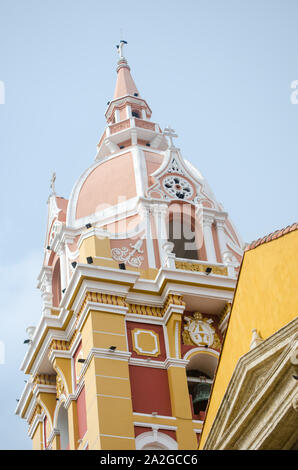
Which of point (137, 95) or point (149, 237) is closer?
point (149, 237)

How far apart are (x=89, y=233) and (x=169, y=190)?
3.13 meters

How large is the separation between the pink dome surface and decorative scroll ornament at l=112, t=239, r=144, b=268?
1.99 meters

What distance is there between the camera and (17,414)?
22375 millimetres

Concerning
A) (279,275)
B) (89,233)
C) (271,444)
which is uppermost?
(89,233)

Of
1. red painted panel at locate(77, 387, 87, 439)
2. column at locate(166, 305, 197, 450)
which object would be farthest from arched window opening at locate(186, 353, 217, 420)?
red painted panel at locate(77, 387, 87, 439)

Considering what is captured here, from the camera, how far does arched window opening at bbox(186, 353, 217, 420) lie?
1892 centimetres

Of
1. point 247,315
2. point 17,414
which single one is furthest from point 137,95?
point 247,315

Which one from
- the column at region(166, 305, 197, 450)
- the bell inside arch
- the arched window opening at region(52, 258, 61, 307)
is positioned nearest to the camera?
the column at region(166, 305, 197, 450)

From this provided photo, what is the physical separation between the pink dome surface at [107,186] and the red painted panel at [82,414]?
18.0ft

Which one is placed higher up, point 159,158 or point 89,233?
point 159,158

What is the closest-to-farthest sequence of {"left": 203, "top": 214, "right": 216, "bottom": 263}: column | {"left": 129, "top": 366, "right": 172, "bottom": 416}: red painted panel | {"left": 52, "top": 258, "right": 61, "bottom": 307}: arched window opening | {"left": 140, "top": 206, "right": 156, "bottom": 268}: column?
1. {"left": 129, "top": 366, "right": 172, "bottom": 416}: red painted panel
2. {"left": 140, "top": 206, "right": 156, "bottom": 268}: column
3. {"left": 203, "top": 214, "right": 216, "bottom": 263}: column
4. {"left": 52, "top": 258, "right": 61, "bottom": 307}: arched window opening

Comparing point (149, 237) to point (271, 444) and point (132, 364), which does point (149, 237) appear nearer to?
point (132, 364)

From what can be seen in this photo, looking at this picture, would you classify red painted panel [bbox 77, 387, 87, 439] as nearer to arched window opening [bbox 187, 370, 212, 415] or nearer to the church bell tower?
the church bell tower
